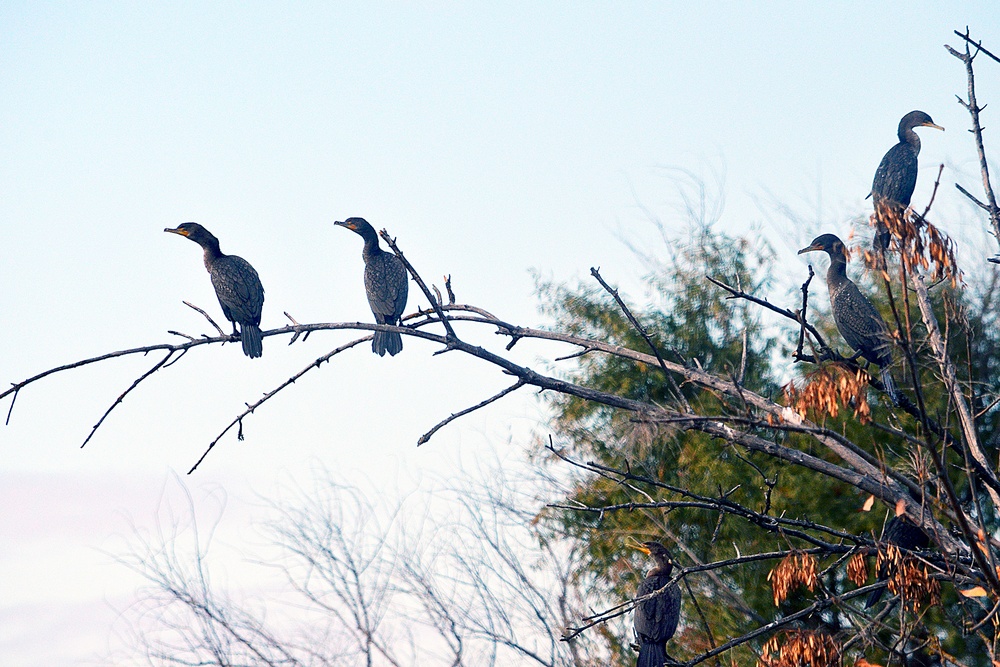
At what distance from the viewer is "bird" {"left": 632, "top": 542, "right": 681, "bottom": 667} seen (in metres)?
5.65

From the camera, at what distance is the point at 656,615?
5922 mm

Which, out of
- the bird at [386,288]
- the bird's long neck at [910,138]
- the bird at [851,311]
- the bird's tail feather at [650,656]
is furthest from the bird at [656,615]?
the bird's long neck at [910,138]

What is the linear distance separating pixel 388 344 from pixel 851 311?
2620 millimetres

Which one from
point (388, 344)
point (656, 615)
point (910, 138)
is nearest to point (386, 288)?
point (388, 344)

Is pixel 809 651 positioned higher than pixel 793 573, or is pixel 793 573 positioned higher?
pixel 793 573

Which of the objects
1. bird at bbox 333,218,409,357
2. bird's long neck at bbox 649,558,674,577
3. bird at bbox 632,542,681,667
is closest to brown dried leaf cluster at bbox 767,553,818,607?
bird at bbox 632,542,681,667

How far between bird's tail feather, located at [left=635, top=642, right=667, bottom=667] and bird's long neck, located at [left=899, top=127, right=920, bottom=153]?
11.0 feet

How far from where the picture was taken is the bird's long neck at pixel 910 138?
19.6 ft

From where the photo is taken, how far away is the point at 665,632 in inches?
235

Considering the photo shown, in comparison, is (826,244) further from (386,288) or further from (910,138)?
(386,288)

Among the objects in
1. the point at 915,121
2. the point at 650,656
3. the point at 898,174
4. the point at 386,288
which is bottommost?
the point at 650,656

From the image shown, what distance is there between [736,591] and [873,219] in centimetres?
800

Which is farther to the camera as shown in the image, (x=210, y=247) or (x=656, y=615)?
(x=210, y=247)

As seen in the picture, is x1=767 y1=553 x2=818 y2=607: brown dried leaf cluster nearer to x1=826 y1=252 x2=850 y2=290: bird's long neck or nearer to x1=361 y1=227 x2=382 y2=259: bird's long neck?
x1=826 y1=252 x2=850 y2=290: bird's long neck
